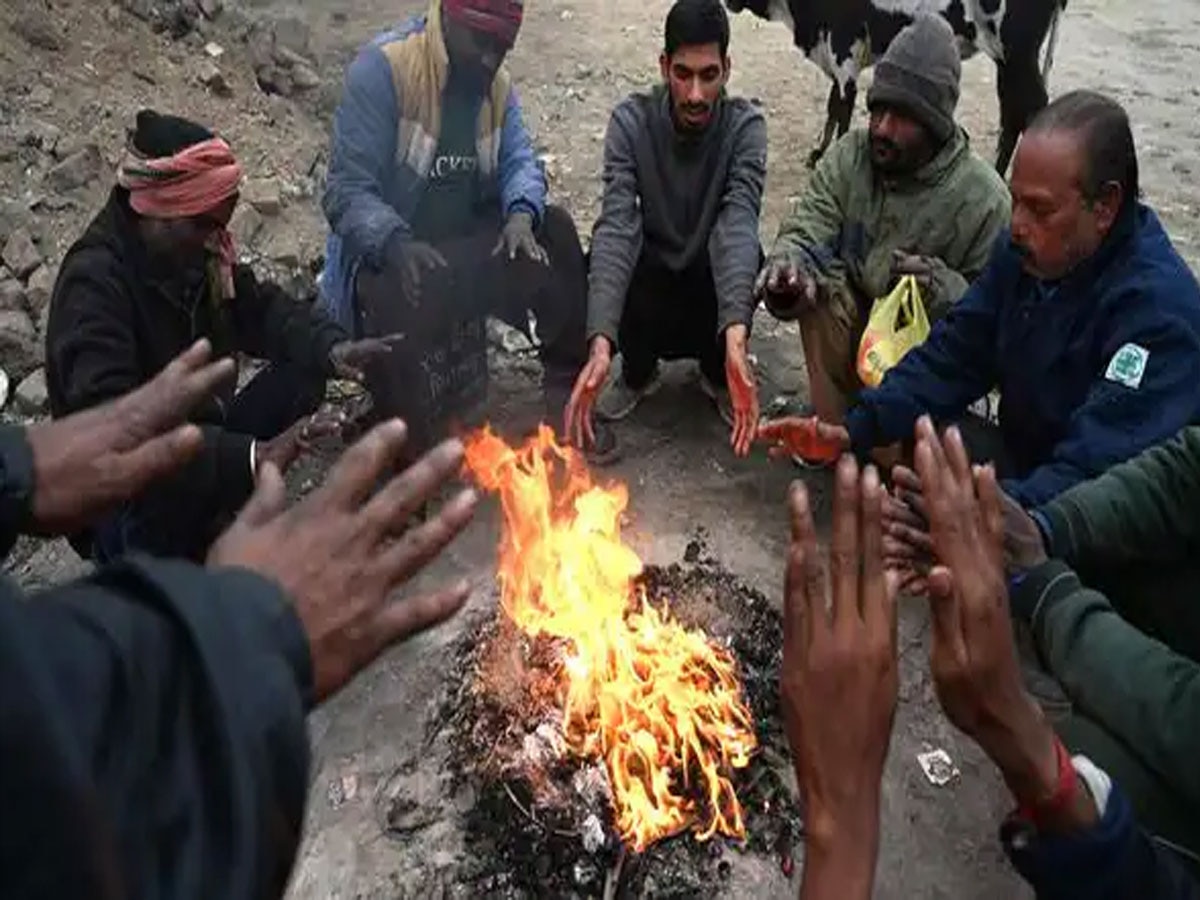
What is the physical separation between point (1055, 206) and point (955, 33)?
184 inches

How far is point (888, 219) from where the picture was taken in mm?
4848

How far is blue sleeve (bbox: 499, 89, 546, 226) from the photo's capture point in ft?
16.8

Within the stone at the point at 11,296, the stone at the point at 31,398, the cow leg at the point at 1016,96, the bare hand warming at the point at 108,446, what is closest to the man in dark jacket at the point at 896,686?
the bare hand warming at the point at 108,446

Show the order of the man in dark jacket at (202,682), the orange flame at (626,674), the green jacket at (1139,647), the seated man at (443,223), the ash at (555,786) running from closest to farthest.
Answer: the man in dark jacket at (202,682) < the green jacket at (1139,647) < the ash at (555,786) < the orange flame at (626,674) < the seated man at (443,223)

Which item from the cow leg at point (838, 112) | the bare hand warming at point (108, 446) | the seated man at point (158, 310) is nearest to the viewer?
the bare hand warming at point (108, 446)

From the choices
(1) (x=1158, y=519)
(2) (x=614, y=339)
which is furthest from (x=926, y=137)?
(1) (x=1158, y=519)

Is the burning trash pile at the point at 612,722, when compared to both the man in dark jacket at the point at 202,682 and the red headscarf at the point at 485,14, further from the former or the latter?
the red headscarf at the point at 485,14

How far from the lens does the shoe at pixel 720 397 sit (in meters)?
5.48

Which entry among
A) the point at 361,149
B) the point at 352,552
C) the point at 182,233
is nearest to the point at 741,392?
the point at 361,149

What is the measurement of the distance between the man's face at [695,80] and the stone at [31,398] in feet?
10.7

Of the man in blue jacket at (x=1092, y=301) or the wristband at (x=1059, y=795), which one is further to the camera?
the man in blue jacket at (x=1092, y=301)

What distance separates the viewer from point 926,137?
15.3 feet

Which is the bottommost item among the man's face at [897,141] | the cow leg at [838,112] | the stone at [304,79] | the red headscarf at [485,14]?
the cow leg at [838,112]

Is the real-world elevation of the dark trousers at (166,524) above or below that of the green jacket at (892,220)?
below
